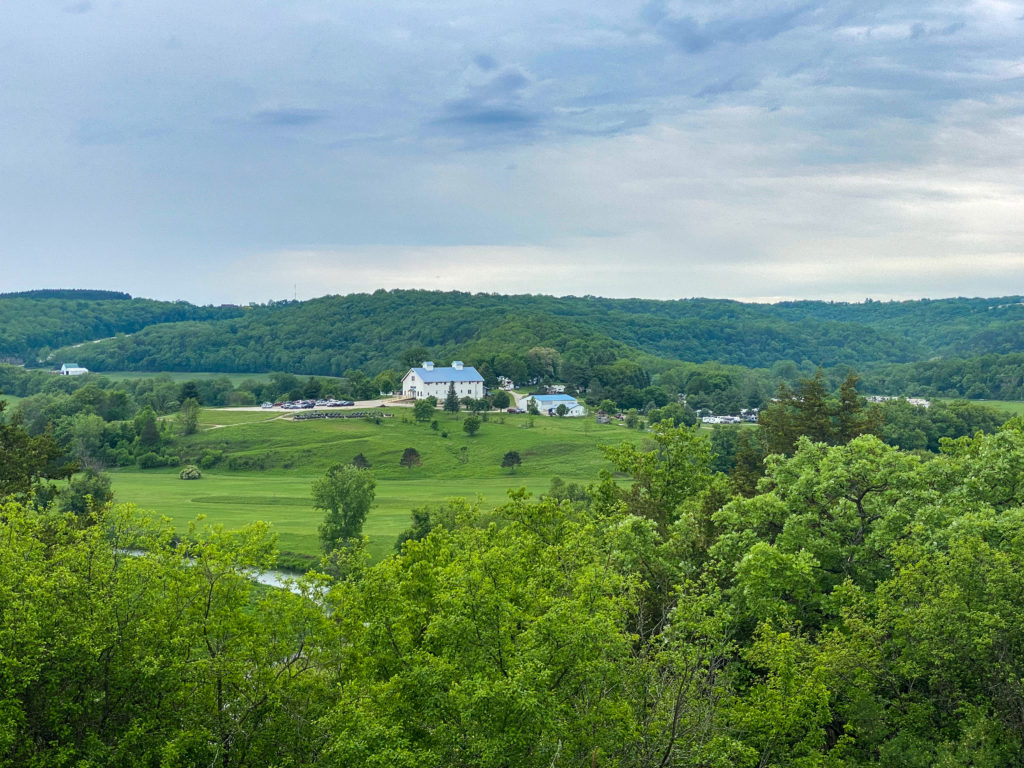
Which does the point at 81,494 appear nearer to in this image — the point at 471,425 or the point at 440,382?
the point at 471,425

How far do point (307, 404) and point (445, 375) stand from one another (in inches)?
1083

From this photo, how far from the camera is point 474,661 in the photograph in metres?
15.2

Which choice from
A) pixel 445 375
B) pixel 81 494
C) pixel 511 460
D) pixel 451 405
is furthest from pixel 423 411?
pixel 81 494

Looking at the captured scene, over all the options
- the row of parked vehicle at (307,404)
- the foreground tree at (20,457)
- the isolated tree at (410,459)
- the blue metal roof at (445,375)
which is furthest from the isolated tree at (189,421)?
the foreground tree at (20,457)

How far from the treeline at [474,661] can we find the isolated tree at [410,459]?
84.6 metres

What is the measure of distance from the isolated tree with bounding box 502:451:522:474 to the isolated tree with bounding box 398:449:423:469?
426 inches

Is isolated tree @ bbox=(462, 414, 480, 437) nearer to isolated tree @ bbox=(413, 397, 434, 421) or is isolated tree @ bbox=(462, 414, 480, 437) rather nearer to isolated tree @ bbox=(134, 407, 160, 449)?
isolated tree @ bbox=(413, 397, 434, 421)

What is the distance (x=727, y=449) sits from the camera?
107 meters

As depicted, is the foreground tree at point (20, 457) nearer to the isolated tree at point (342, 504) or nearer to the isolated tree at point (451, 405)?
the isolated tree at point (342, 504)

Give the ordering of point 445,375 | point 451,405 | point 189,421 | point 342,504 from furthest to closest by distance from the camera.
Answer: point 445,375, point 451,405, point 189,421, point 342,504

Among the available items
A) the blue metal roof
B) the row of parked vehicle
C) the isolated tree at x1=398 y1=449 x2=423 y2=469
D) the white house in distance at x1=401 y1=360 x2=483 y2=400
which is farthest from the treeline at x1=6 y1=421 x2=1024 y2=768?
the blue metal roof

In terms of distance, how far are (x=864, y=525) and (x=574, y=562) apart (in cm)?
1098

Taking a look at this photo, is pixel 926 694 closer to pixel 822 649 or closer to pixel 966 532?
pixel 822 649

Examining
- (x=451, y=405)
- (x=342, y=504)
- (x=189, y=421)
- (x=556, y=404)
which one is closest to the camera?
(x=342, y=504)
